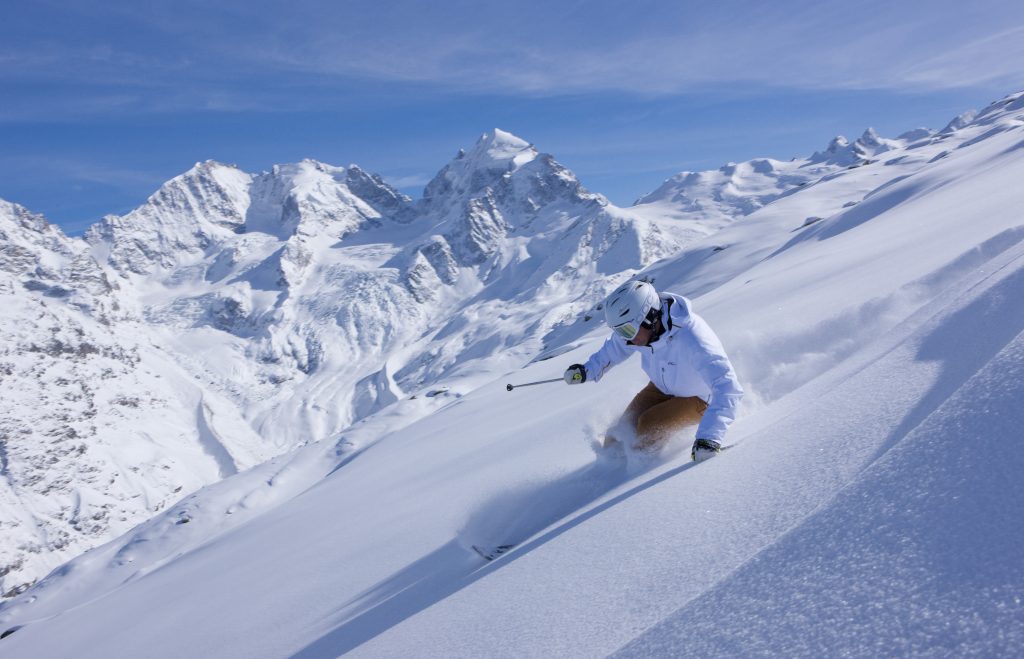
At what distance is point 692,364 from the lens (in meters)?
4.80

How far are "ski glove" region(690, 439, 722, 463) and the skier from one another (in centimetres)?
64

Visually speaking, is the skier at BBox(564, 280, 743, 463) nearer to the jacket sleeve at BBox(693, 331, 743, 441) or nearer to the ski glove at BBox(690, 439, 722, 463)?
the jacket sleeve at BBox(693, 331, 743, 441)

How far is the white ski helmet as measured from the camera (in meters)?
4.90

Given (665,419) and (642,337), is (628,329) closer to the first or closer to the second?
(642,337)

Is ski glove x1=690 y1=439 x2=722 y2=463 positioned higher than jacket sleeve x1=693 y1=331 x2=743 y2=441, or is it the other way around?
jacket sleeve x1=693 y1=331 x2=743 y2=441

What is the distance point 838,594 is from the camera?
1.47 m

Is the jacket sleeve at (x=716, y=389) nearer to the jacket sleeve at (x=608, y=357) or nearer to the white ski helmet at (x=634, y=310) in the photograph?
the white ski helmet at (x=634, y=310)

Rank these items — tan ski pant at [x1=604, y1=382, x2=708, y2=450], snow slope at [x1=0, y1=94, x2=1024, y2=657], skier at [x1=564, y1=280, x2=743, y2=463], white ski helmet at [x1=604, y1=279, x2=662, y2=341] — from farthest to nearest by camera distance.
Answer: white ski helmet at [x1=604, y1=279, x2=662, y2=341]
tan ski pant at [x1=604, y1=382, x2=708, y2=450]
skier at [x1=564, y1=280, x2=743, y2=463]
snow slope at [x1=0, y1=94, x2=1024, y2=657]

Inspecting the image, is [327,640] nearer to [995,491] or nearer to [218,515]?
[995,491]

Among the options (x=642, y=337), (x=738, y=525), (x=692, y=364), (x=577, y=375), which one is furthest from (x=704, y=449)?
(x=577, y=375)

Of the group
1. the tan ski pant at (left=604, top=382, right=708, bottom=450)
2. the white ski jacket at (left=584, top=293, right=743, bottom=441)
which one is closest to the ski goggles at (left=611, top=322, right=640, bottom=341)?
the white ski jacket at (left=584, top=293, right=743, bottom=441)

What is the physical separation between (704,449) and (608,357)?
2.10m

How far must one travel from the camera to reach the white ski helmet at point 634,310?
490cm

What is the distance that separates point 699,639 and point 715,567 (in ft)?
2.31
